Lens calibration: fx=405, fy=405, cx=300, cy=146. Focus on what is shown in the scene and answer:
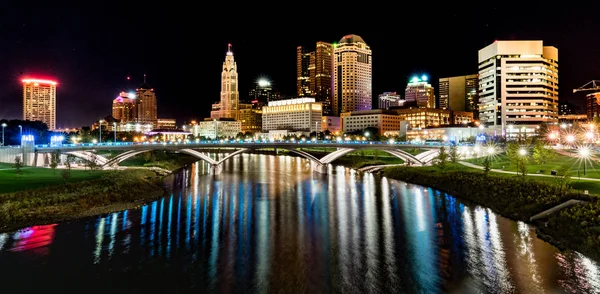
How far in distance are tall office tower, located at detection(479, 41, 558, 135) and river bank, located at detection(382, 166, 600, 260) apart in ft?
294

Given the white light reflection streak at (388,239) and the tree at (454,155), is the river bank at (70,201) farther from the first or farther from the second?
the tree at (454,155)

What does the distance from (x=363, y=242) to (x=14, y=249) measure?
76.4ft

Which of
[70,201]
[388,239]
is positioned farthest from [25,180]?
[388,239]

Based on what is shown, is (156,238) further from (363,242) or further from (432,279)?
(432,279)

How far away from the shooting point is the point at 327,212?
40.5 m

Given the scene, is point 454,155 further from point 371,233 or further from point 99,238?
point 99,238

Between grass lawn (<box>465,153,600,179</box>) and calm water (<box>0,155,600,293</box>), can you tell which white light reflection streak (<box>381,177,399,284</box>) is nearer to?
calm water (<box>0,155,600,293</box>)

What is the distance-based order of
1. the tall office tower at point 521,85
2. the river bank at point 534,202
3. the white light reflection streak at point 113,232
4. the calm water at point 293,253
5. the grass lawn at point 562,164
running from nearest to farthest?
the calm water at point 293,253 < the river bank at point 534,202 < the white light reflection streak at point 113,232 < the grass lawn at point 562,164 < the tall office tower at point 521,85

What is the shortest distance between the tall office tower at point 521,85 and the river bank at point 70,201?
11944cm

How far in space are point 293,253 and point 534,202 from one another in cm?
2167

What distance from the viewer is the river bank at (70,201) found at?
107 ft

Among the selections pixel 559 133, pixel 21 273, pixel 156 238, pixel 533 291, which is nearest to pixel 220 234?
pixel 156 238

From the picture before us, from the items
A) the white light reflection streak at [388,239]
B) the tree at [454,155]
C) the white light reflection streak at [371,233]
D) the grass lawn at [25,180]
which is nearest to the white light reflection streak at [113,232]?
the grass lawn at [25,180]

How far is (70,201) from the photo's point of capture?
38219 millimetres
